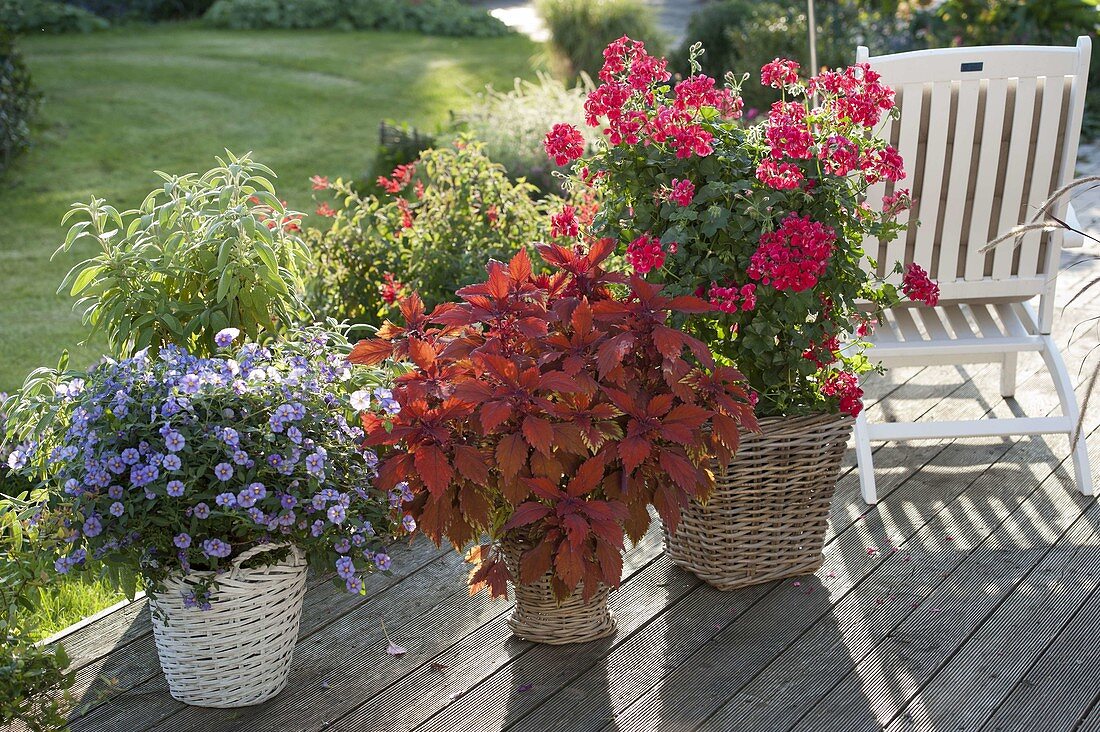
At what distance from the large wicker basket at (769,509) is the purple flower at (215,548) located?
1004mm

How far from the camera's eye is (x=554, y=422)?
90.7 inches

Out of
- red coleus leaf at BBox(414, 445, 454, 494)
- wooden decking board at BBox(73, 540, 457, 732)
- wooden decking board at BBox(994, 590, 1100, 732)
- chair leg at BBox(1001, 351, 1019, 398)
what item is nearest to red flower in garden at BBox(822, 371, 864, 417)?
wooden decking board at BBox(994, 590, 1100, 732)

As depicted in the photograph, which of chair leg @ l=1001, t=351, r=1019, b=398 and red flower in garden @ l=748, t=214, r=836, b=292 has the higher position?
red flower in garden @ l=748, t=214, r=836, b=292

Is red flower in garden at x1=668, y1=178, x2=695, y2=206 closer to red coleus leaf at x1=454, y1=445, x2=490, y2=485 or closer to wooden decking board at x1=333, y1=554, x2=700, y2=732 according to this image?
red coleus leaf at x1=454, y1=445, x2=490, y2=485

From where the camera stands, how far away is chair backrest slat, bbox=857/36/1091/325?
118 inches

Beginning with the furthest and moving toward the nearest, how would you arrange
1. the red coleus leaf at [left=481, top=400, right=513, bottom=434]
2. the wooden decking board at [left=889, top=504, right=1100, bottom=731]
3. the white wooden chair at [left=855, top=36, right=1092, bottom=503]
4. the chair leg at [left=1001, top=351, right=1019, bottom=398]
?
the chair leg at [left=1001, top=351, right=1019, bottom=398] → the white wooden chair at [left=855, top=36, right=1092, bottom=503] → the wooden decking board at [left=889, top=504, right=1100, bottom=731] → the red coleus leaf at [left=481, top=400, right=513, bottom=434]

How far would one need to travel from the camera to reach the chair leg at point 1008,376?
366cm

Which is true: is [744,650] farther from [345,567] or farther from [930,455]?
[930,455]

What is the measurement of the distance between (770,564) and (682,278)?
0.73m

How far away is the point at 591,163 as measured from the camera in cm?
257

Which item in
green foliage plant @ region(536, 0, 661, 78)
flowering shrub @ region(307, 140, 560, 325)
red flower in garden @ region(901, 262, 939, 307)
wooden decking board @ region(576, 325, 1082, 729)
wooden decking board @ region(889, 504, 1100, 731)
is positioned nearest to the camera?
wooden decking board @ region(889, 504, 1100, 731)

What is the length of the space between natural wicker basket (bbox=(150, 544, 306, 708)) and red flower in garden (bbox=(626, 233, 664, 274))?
936mm

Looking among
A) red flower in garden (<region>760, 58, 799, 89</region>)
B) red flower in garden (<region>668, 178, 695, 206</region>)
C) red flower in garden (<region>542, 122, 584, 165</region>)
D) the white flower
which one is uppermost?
red flower in garden (<region>760, 58, 799, 89</region>)

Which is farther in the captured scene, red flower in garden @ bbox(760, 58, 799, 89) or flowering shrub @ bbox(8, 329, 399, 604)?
red flower in garden @ bbox(760, 58, 799, 89)
